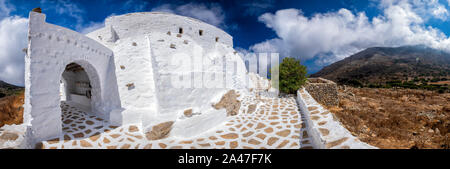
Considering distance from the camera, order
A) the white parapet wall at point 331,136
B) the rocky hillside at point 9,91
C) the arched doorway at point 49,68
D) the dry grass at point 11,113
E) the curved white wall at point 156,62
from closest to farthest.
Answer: the white parapet wall at point 331,136
the arched doorway at point 49,68
the dry grass at point 11,113
the curved white wall at point 156,62
the rocky hillside at point 9,91

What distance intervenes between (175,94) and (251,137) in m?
3.58

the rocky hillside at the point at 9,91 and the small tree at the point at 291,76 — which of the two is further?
the rocky hillside at the point at 9,91

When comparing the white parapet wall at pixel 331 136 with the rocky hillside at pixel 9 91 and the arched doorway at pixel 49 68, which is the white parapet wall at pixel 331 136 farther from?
the rocky hillside at pixel 9 91

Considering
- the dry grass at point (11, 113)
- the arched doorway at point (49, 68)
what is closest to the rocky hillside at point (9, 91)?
the dry grass at point (11, 113)

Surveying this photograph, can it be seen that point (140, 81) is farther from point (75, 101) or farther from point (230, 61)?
point (230, 61)

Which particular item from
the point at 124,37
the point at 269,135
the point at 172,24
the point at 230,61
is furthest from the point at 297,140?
the point at 124,37

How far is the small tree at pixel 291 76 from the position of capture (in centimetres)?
1034

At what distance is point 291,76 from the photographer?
10703mm

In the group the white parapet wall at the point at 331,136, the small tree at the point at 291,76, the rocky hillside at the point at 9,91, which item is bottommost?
the white parapet wall at the point at 331,136

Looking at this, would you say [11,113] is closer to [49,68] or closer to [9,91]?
[49,68]

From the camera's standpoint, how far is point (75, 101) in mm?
7641

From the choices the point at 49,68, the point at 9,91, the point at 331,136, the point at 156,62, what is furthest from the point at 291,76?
the point at 9,91

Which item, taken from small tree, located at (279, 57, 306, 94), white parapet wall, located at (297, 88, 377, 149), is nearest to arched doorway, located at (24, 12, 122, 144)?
white parapet wall, located at (297, 88, 377, 149)

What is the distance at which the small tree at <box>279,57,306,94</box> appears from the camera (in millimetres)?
10336
